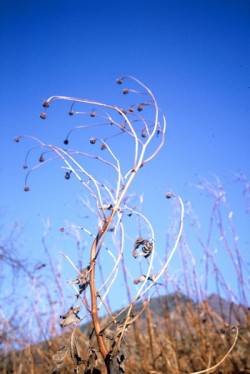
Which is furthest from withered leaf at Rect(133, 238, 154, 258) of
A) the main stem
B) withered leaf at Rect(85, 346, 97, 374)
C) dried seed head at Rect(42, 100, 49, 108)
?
dried seed head at Rect(42, 100, 49, 108)

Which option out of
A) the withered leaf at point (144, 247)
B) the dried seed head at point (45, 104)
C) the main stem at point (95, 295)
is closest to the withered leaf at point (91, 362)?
the main stem at point (95, 295)

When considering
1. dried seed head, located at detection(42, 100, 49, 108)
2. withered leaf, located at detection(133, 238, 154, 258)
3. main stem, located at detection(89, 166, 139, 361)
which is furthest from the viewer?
dried seed head, located at detection(42, 100, 49, 108)

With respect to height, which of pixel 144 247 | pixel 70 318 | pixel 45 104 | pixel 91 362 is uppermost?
pixel 45 104

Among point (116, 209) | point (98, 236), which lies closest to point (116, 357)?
point (98, 236)

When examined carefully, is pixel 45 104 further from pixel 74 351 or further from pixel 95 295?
pixel 74 351

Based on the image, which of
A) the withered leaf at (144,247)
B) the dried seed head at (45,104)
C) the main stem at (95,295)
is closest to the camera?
the main stem at (95,295)

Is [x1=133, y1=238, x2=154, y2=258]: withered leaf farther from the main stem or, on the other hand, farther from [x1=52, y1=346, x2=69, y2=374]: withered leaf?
[x1=52, y1=346, x2=69, y2=374]: withered leaf

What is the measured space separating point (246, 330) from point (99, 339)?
2.28 metres

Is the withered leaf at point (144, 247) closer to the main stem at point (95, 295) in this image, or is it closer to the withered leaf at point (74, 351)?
the main stem at point (95, 295)

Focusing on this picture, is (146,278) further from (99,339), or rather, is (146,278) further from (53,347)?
(53,347)

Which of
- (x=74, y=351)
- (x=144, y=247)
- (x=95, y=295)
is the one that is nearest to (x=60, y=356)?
(x=74, y=351)

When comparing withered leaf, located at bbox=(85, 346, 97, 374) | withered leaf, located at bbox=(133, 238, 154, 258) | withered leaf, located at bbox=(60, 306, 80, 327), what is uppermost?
withered leaf, located at bbox=(133, 238, 154, 258)

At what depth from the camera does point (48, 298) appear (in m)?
3.38

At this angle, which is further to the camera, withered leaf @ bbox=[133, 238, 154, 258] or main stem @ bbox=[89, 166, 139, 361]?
withered leaf @ bbox=[133, 238, 154, 258]
